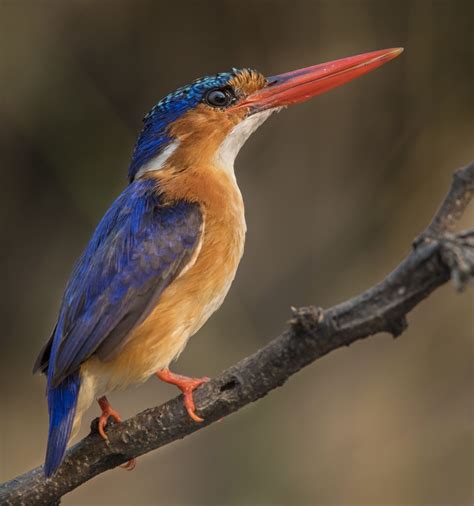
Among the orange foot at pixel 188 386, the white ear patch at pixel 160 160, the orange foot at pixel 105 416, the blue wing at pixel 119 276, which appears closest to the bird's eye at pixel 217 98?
the white ear patch at pixel 160 160

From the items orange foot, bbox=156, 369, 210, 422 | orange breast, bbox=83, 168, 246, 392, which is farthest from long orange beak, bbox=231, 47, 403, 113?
orange foot, bbox=156, 369, 210, 422

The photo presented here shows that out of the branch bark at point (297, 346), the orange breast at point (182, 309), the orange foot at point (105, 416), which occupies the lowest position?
the branch bark at point (297, 346)

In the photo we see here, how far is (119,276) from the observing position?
8.82 feet

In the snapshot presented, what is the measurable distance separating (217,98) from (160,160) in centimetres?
31

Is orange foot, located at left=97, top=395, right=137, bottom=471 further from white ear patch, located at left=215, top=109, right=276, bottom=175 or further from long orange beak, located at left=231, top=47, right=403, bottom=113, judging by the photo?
long orange beak, located at left=231, top=47, right=403, bottom=113

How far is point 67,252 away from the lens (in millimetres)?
5875

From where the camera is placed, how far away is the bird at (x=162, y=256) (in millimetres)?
2561

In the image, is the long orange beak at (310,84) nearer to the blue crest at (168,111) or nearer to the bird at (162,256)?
the bird at (162,256)

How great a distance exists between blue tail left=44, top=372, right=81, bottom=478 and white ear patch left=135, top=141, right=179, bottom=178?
36.8 inches

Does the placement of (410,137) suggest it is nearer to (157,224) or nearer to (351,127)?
(351,127)

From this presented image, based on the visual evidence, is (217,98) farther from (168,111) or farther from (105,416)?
(105,416)

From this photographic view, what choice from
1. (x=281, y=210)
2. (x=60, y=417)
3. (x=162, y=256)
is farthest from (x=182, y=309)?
(x=281, y=210)

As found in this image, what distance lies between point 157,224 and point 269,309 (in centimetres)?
314

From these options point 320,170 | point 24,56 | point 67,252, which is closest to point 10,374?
point 67,252
